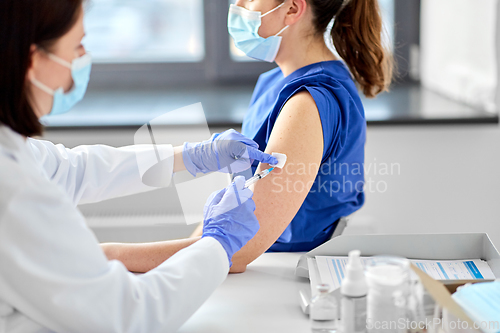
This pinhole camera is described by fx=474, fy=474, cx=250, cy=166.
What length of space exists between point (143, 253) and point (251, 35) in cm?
72

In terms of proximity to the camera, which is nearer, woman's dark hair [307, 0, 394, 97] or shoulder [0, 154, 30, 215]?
shoulder [0, 154, 30, 215]

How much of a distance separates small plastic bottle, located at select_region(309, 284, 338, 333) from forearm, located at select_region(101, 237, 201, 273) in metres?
0.43

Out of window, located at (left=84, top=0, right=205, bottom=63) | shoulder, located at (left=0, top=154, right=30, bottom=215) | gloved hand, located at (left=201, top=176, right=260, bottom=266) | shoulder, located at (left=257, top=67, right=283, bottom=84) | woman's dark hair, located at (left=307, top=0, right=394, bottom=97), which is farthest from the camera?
window, located at (left=84, top=0, right=205, bottom=63)

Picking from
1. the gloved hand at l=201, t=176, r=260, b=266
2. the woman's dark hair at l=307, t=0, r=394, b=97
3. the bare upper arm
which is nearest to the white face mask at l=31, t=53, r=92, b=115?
the gloved hand at l=201, t=176, r=260, b=266

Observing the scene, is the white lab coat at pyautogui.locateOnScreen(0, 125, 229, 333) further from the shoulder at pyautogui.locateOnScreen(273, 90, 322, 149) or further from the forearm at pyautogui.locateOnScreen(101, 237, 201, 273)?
the shoulder at pyautogui.locateOnScreen(273, 90, 322, 149)

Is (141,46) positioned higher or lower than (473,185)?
higher

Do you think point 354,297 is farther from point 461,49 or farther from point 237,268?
point 461,49

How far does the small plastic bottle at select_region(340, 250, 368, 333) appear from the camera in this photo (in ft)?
2.59

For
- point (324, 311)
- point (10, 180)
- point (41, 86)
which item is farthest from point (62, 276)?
point (324, 311)

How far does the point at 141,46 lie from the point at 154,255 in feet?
5.85

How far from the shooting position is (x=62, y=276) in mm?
742

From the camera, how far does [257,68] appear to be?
2.68m

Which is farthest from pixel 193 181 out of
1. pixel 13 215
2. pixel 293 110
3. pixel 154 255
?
pixel 13 215

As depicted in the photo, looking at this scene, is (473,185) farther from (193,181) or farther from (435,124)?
(193,181)
